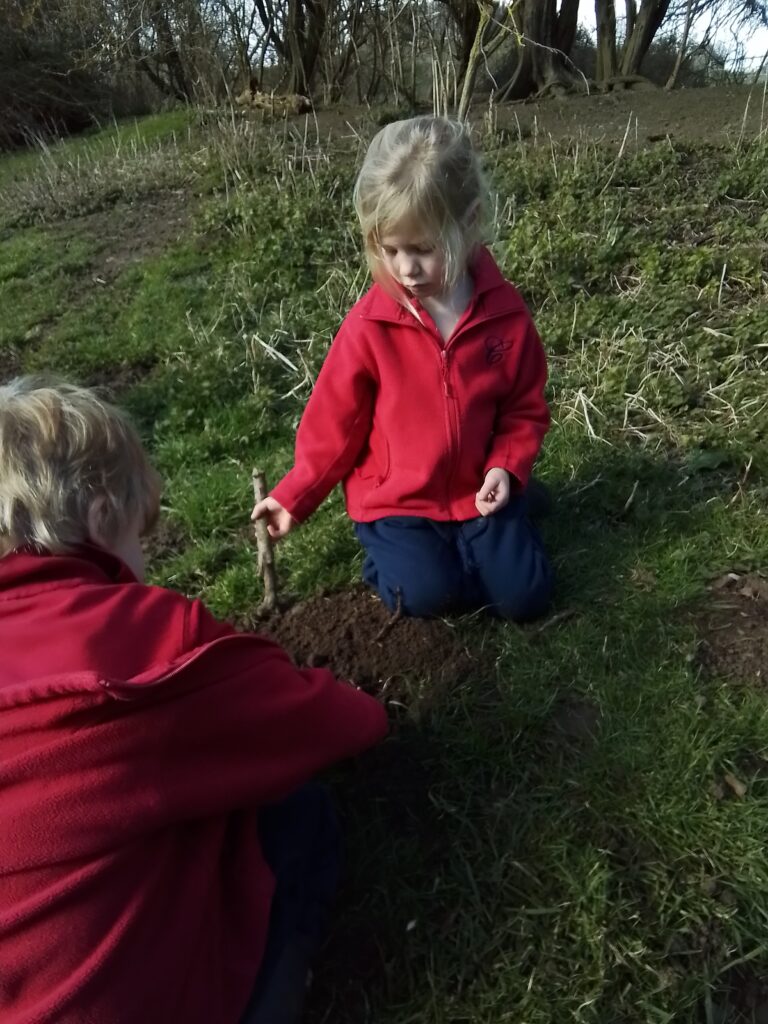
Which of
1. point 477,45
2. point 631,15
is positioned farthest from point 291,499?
point 631,15

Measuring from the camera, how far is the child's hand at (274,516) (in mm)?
2844

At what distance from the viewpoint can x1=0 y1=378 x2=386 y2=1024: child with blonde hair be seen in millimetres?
1415

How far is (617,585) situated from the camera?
298 centimetres

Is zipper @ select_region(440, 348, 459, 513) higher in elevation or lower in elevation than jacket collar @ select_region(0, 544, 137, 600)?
lower

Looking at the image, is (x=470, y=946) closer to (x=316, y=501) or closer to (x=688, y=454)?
(x=316, y=501)

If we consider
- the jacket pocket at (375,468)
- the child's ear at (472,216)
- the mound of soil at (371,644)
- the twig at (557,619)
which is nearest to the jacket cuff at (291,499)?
the jacket pocket at (375,468)

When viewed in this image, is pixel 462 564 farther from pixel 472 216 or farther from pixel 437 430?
pixel 472 216

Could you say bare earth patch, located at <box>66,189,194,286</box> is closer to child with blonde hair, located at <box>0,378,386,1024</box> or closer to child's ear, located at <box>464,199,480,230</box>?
child's ear, located at <box>464,199,480,230</box>

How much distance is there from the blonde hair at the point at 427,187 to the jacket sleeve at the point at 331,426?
39 cm

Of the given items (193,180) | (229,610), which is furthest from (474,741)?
(193,180)

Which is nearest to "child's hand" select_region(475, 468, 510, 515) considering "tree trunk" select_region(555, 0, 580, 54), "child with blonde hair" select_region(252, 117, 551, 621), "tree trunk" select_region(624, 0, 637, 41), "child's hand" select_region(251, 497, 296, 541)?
"child with blonde hair" select_region(252, 117, 551, 621)

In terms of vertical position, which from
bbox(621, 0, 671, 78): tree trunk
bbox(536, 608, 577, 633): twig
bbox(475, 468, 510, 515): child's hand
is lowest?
bbox(536, 608, 577, 633): twig

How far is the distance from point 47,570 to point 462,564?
5.29 feet

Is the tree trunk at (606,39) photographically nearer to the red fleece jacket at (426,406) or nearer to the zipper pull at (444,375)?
the red fleece jacket at (426,406)
